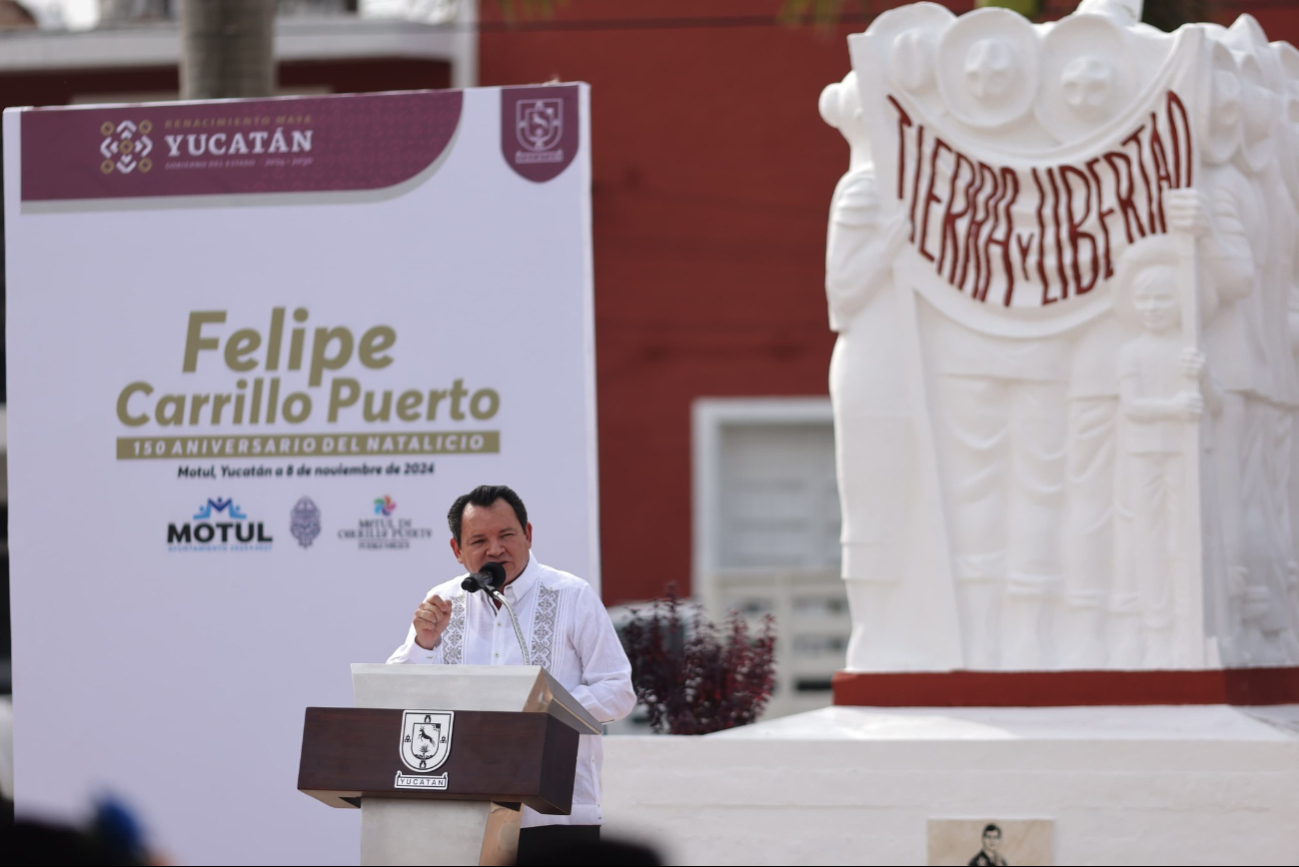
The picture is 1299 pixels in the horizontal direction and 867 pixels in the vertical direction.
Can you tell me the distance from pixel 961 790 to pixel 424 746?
2.13 metres

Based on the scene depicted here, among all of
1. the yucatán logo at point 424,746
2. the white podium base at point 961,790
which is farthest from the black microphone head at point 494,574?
the white podium base at point 961,790

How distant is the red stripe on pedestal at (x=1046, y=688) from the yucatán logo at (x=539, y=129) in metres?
2.05

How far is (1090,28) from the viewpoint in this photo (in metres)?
6.43

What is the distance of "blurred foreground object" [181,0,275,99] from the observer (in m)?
8.40

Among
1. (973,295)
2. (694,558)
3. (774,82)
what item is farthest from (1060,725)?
(774,82)

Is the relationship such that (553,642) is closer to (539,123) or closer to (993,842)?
(993,842)

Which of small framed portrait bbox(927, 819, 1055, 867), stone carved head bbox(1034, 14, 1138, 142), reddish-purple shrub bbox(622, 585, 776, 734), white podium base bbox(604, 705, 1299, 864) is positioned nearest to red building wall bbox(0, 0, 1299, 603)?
reddish-purple shrub bbox(622, 585, 776, 734)

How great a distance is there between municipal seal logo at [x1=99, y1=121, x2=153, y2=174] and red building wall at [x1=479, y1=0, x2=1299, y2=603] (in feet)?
21.7

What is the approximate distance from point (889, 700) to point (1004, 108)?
2.01 meters

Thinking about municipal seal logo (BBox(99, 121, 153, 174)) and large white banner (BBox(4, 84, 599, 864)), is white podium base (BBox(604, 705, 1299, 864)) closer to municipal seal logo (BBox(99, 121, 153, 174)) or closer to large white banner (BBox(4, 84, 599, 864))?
large white banner (BBox(4, 84, 599, 864))

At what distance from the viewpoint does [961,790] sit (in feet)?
19.1

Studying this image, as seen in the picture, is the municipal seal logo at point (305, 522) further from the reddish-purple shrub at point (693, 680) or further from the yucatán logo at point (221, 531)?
the reddish-purple shrub at point (693, 680)

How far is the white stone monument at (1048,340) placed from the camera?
629 cm

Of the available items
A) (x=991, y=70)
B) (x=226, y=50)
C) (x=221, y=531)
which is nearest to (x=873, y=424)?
(x=991, y=70)
